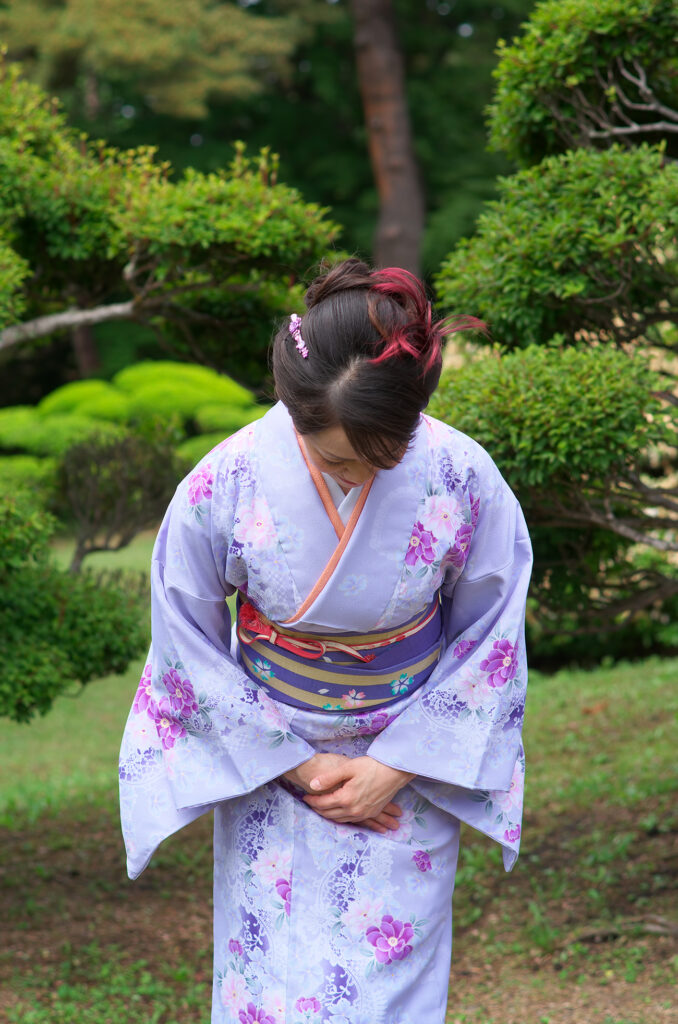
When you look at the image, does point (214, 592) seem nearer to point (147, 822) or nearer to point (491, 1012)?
point (147, 822)

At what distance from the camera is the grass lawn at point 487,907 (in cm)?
315

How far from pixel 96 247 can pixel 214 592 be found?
2.05 m

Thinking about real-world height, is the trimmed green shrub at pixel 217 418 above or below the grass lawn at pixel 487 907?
below

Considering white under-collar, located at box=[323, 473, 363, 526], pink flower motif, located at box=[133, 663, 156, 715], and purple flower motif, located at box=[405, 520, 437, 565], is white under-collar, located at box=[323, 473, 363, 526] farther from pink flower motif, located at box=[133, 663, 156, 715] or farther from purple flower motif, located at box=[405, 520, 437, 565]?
pink flower motif, located at box=[133, 663, 156, 715]

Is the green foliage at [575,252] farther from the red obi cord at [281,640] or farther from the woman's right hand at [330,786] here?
the woman's right hand at [330,786]

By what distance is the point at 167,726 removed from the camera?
206 cm

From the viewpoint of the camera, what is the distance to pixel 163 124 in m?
15.2

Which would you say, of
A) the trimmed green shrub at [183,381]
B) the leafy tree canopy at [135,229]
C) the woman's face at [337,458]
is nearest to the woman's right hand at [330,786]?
the woman's face at [337,458]

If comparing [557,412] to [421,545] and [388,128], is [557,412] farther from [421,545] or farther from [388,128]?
[388,128]

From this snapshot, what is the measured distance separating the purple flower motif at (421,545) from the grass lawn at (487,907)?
5.70 feet

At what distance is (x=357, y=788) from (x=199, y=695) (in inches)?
13.4

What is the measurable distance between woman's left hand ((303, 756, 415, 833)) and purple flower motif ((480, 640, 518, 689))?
0.79 feet

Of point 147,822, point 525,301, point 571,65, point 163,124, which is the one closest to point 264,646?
point 147,822

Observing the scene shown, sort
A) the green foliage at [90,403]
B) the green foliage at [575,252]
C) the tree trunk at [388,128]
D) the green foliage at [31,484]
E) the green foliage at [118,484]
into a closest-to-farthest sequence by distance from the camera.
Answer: the green foliage at [575,252], the green foliage at [31,484], the green foliage at [118,484], the green foliage at [90,403], the tree trunk at [388,128]
